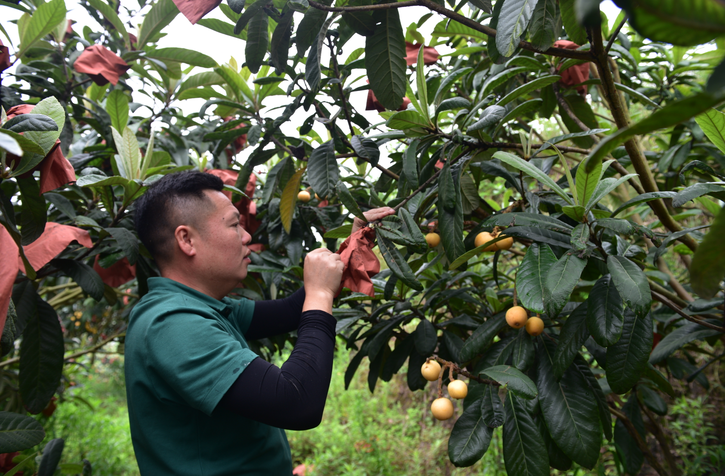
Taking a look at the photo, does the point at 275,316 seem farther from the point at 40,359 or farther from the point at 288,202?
the point at 40,359

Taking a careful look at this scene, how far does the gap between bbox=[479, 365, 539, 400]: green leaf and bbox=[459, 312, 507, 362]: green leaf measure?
0.63 ft

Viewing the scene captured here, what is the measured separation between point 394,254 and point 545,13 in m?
0.62

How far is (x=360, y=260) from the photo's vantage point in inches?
43.4

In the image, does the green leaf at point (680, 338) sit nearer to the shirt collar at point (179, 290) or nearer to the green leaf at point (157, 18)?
the shirt collar at point (179, 290)

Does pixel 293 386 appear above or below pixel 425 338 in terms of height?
above

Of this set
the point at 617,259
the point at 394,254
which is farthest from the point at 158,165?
the point at 617,259

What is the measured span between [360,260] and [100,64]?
1.38 m

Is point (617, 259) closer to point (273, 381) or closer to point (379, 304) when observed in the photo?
point (273, 381)

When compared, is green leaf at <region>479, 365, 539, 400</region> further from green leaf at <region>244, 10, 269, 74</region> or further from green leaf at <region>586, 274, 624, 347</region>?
green leaf at <region>244, 10, 269, 74</region>

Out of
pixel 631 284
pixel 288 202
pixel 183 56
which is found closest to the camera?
pixel 631 284

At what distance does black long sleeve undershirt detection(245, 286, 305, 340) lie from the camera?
4.78ft

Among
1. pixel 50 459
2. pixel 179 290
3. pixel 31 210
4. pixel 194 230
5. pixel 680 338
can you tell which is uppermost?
pixel 31 210

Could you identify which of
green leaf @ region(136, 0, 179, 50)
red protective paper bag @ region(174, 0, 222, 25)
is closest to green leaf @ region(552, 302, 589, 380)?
red protective paper bag @ region(174, 0, 222, 25)

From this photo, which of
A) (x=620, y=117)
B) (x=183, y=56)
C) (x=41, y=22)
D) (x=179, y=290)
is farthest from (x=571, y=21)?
(x=41, y=22)
